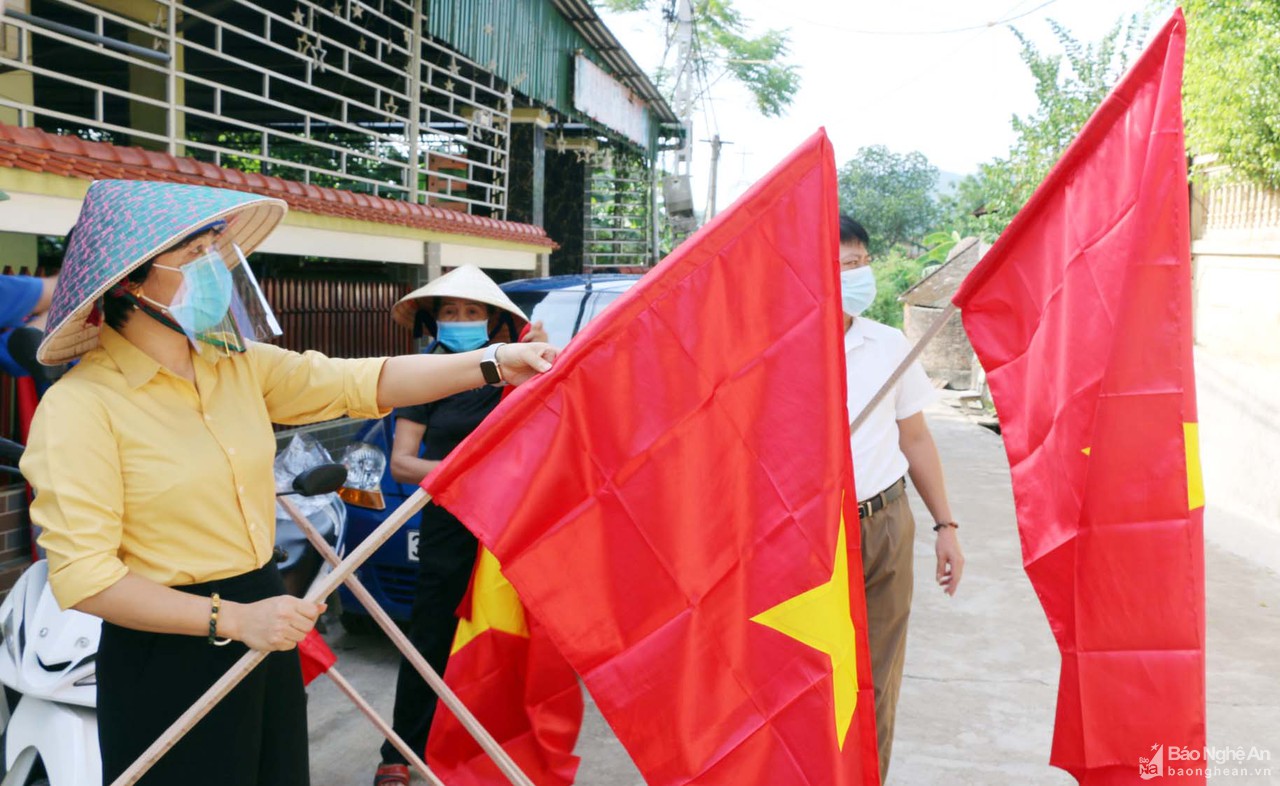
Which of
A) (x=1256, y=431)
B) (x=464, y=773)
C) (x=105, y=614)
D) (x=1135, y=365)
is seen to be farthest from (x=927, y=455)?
(x=1256, y=431)

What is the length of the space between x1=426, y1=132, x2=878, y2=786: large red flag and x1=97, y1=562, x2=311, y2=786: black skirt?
A: 0.52 m

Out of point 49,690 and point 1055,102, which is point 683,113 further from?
point 49,690

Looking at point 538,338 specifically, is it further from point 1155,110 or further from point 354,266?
point 354,266

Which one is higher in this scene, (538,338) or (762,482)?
(538,338)

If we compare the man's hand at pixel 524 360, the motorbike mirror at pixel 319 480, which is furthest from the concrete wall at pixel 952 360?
the man's hand at pixel 524 360

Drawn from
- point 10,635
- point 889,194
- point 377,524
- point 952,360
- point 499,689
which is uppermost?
point 889,194

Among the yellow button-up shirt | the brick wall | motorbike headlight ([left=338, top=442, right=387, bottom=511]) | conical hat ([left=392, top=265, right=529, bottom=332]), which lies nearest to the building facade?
the brick wall

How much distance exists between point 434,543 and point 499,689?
0.60 meters

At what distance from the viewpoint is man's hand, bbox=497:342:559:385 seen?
93.4 inches

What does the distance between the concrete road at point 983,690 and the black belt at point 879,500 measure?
0.96m

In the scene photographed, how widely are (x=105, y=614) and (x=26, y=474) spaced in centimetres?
30

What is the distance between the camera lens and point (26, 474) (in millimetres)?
1966

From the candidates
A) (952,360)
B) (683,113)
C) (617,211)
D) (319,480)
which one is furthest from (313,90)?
(952,360)

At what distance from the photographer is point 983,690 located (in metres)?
5.11
